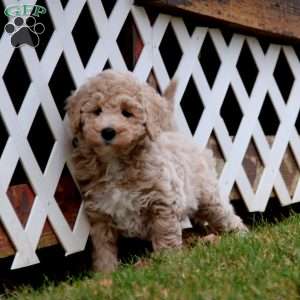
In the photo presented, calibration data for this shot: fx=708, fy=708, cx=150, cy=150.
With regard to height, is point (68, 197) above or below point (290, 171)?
above

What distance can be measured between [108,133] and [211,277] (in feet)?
4.11

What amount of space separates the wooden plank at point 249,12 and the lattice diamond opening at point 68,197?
143 centimetres

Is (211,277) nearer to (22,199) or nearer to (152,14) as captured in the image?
(22,199)

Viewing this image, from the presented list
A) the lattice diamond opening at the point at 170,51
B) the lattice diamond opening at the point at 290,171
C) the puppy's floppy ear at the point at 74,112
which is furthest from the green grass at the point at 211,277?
the lattice diamond opening at the point at 170,51

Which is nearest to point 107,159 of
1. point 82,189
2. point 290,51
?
point 82,189

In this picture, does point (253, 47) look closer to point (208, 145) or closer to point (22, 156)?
point (208, 145)

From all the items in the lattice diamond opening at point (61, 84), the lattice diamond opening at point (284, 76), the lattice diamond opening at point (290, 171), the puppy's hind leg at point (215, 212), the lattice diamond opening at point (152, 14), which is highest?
the lattice diamond opening at point (152, 14)

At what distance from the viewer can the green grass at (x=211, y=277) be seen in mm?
3053

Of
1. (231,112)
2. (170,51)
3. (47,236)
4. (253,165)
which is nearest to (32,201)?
(47,236)

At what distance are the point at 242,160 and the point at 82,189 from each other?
209 centimetres

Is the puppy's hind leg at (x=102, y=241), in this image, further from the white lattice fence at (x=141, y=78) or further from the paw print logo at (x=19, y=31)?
the paw print logo at (x=19, y=31)

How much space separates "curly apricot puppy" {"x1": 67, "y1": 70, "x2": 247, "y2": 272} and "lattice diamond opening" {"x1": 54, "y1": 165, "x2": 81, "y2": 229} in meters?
0.11

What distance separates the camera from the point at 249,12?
6.03 metres

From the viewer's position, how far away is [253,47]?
6488 mm
